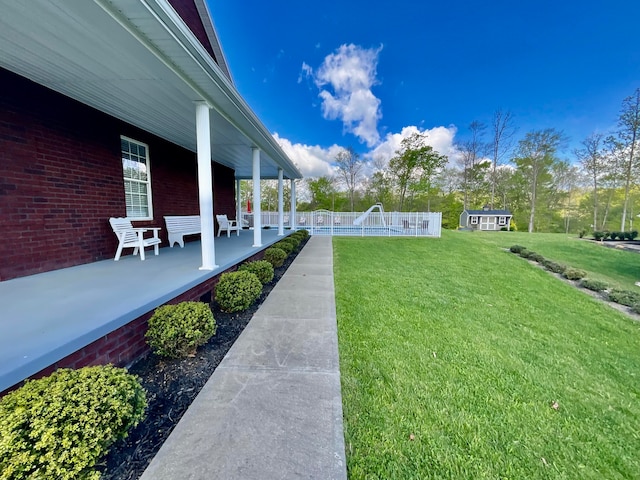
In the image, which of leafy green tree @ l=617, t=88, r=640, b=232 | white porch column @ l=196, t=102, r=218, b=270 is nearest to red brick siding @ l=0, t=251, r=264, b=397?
white porch column @ l=196, t=102, r=218, b=270

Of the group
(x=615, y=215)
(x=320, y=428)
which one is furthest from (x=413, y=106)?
(x=615, y=215)

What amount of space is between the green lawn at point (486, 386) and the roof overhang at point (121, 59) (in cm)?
360

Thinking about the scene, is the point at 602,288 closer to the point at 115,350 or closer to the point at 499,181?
the point at 115,350

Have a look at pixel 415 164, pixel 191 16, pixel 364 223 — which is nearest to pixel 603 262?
pixel 364 223

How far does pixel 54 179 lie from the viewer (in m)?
3.80

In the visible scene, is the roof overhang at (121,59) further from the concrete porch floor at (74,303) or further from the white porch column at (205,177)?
the concrete porch floor at (74,303)

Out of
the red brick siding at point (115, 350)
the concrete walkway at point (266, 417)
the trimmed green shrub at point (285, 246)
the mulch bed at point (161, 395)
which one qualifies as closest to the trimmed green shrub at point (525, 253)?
the trimmed green shrub at point (285, 246)

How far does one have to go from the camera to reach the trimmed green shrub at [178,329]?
88.9 inches

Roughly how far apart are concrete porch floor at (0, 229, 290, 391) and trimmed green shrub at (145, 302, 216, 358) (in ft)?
0.78

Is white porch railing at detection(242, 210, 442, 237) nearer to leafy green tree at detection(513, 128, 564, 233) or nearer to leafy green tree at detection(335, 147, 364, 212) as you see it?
leafy green tree at detection(335, 147, 364, 212)

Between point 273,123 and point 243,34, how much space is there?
8.50 m

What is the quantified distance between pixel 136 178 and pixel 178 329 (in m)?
4.72

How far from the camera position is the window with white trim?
5.20 metres

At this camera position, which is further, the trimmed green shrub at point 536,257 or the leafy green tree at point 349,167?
the leafy green tree at point 349,167
